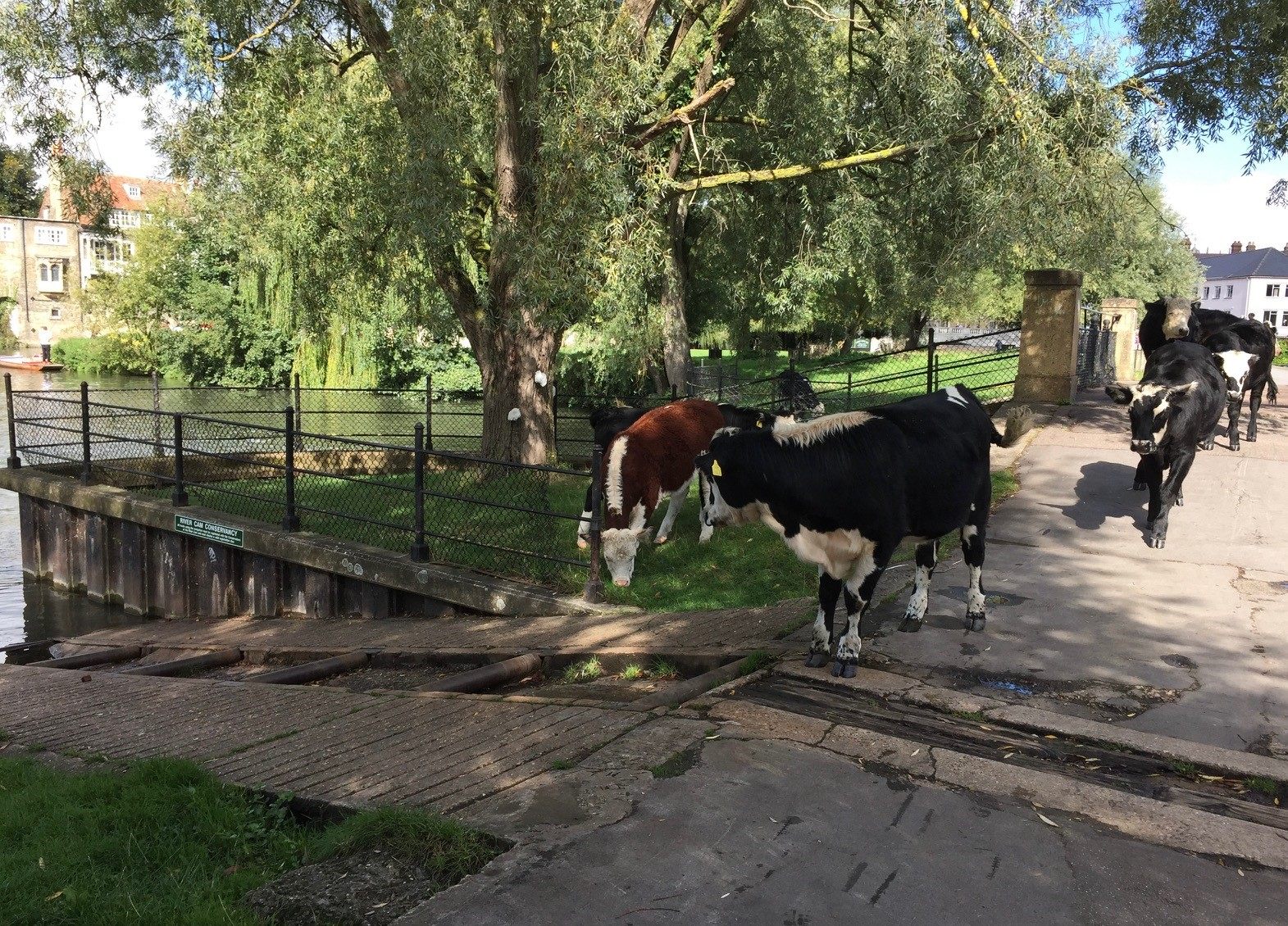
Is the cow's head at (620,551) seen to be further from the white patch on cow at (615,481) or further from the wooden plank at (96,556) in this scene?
the wooden plank at (96,556)

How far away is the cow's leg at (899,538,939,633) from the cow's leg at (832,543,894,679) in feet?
3.21

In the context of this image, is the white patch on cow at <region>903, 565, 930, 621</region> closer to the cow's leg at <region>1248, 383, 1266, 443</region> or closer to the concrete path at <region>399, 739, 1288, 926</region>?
the concrete path at <region>399, 739, 1288, 926</region>

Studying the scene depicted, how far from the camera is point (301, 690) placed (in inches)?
291

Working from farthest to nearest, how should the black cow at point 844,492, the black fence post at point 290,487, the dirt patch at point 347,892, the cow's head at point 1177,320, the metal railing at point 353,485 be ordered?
the black fence post at point 290,487
the cow's head at point 1177,320
the metal railing at point 353,485
the black cow at point 844,492
the dirt patch at point 347,892

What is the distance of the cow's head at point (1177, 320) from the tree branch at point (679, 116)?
21.0 ft

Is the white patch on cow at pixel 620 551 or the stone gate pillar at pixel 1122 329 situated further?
the stone gate pillar at pixel 1122 329

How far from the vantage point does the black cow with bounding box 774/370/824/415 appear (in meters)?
17.9

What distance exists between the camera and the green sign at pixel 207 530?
40.7ft

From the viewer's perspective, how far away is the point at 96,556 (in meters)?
15.3

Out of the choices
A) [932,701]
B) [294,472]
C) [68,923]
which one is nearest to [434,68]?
[294,472]

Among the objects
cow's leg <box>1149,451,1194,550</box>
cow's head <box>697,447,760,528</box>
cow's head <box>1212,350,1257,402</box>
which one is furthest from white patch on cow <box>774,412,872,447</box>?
cow's head <box>1212,350,1257,402</box>

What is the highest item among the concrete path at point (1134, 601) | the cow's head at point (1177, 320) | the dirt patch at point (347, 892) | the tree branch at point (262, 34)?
the tree branch at point (262, 34)

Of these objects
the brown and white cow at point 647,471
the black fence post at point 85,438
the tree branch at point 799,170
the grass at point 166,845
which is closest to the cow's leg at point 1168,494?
the brown and white cow at point 647,471

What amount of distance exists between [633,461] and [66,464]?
A: 11.6m
